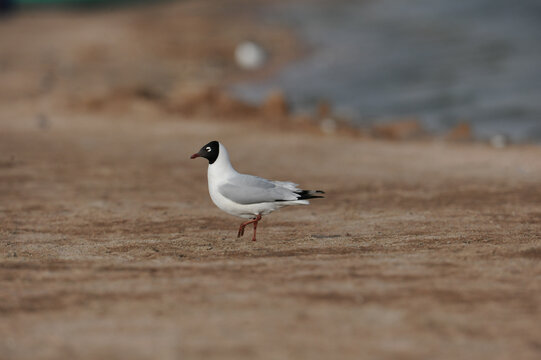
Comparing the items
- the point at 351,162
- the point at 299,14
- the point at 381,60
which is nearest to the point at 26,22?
the point at 299,14

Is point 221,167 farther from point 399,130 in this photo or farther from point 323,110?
point 323,110

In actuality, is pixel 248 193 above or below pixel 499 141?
below

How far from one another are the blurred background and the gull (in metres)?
9.66

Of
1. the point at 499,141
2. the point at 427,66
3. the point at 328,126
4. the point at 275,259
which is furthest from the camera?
the point at 427,66

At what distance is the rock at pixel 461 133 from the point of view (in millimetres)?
17569

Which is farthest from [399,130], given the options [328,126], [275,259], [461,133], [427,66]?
[275,259]

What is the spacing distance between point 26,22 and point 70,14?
4303mm

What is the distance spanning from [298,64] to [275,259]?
67.8ft

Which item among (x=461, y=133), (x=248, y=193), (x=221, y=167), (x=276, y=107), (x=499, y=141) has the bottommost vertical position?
(x=248, y=193)

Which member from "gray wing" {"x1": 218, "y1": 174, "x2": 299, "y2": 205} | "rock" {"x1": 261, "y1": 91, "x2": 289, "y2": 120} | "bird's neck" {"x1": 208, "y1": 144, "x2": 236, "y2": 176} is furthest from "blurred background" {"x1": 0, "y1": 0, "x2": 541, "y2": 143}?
"gray wing" {"x1": 218, "y1": 174, "x2": 299, "y2": 205}

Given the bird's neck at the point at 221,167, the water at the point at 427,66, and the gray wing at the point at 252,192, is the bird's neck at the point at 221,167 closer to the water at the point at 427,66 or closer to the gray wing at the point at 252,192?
the gray wing at the point at 252,192

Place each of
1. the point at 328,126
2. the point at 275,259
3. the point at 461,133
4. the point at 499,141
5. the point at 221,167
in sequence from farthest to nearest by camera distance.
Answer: the point at 328,126 < the point at 461,133 < the point at 499,141 < the point at 221,167 < the point at 275,259

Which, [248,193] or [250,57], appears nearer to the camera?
[248,193]

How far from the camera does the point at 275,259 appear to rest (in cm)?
741
